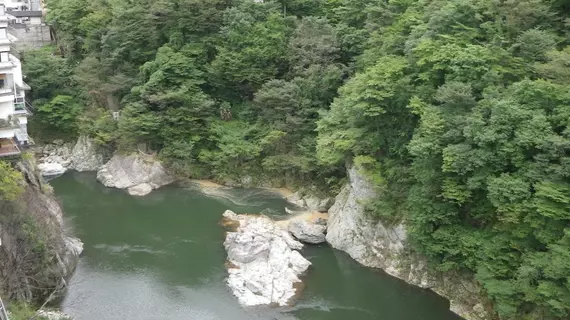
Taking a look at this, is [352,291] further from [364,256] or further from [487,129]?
[487,129]

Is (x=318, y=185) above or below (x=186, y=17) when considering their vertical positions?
below

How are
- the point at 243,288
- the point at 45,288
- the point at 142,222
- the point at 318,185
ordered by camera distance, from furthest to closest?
the point at 318,185 → the point at 142,222 → the point at 243,288 → the point at 45,288

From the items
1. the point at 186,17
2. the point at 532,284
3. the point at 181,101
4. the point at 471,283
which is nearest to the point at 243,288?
the point at 471,283

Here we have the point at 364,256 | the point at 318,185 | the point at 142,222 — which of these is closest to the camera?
the point at 364,256

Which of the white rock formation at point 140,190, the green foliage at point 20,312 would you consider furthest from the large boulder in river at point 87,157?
the green foliage at point 20,312

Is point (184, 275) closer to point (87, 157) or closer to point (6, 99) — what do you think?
point (6, 99)

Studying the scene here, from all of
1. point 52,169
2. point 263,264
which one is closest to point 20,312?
point 263,264

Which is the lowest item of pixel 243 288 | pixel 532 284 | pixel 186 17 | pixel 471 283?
pixel 243 288
